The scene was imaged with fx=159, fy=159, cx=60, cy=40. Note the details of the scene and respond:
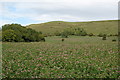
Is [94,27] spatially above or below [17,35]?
above

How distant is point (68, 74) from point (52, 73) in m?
0.94

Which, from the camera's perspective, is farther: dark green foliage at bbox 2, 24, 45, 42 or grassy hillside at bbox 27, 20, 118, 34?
grassy hillside at bbox 27, 20, 118, 34

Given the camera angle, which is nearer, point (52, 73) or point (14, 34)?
point (52, 73)

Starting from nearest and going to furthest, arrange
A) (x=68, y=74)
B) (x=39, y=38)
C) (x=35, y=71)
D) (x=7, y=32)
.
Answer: (x=68, y=74) → (x=35, y=71) → (x=7, y=32) → (x=39, y=38)

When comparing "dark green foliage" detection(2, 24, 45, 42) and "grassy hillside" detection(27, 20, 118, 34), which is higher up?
"grassy hillside" detection(27, 20, 118, 34)

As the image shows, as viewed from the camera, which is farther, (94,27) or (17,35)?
(94,27)

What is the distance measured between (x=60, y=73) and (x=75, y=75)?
92 cm

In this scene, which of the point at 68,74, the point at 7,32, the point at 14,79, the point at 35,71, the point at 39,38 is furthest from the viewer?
the point at 39,38

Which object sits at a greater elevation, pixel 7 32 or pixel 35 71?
pixel 7 32

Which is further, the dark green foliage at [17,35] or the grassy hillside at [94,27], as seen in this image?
the grassy hillside at [94,27]

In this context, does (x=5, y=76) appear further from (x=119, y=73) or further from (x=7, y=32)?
(x=7, y=32)

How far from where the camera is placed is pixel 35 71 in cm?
971

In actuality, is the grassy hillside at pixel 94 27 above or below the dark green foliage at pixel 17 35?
above

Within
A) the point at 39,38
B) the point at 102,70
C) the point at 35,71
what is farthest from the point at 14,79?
the point at 39,38
